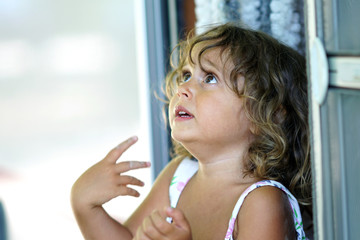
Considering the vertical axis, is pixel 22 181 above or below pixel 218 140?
below

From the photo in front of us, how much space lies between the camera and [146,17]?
188cm

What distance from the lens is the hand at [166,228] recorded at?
36.5 inches

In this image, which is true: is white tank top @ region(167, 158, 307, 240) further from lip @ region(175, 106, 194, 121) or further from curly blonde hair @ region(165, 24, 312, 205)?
lip @ region(175, 106, 194, 121)

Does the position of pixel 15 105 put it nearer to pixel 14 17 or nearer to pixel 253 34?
pixel 14 17

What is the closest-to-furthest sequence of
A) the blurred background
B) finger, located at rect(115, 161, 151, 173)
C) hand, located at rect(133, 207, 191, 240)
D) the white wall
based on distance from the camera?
1. hand, located at rect(133, 207, 191, 240)
2. finger, located at rect(115, 161, 151, 173)
3. the blurred background
4. the white wall

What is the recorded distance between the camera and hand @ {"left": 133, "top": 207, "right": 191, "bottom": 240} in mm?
927

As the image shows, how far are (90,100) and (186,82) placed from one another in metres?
2.59

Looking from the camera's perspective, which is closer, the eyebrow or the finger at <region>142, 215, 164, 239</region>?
the finger at <region>142, 215, 164, 239</region>

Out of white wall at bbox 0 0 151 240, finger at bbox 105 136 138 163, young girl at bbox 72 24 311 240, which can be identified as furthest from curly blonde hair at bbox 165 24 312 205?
white wall at bbox 0 0 151 240

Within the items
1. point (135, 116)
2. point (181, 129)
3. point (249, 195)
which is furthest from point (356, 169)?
point (135, 116)

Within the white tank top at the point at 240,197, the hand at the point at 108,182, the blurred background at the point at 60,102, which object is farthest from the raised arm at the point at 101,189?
the blurred background at the point at 60,102

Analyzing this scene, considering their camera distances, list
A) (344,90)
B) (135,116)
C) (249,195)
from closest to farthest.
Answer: (344,90), (249,195), (135,116)

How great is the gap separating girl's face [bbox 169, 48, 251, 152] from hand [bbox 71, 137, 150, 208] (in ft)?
0.50

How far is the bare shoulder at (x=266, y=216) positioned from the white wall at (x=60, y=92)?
2437mm
